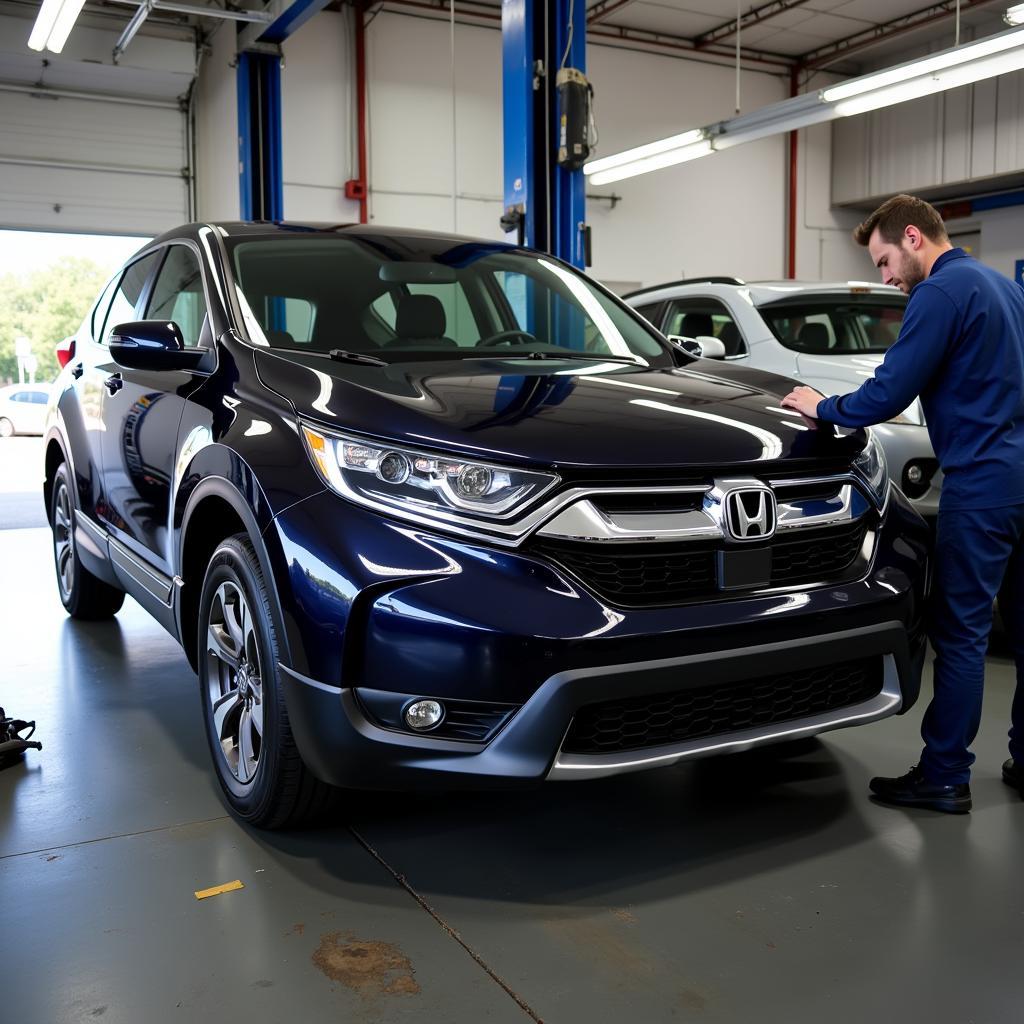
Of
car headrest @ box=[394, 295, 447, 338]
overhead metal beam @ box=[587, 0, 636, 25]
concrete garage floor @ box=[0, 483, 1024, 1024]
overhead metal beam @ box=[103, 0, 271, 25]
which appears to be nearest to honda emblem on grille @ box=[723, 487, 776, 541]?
concrete garage floor @ box=[0, 483, 1024, 1024]

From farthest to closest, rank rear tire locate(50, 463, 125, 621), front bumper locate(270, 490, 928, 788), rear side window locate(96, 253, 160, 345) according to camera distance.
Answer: rear tire locate(50, 463, 125, 621) < rear side window locate(96, 253, 160, 345) < front bumper locate(270, 490, 928, 788)

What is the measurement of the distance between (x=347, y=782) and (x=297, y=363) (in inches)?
37.0

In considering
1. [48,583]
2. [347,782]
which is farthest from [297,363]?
[48,583]

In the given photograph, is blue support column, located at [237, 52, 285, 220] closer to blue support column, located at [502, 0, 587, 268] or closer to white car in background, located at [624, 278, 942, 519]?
blue support column, located at [502, 0, 587, 268]

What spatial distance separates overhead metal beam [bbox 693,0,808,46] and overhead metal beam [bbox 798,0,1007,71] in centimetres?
151

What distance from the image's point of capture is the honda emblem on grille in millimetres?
2115

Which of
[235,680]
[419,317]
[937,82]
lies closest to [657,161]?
[937,82]

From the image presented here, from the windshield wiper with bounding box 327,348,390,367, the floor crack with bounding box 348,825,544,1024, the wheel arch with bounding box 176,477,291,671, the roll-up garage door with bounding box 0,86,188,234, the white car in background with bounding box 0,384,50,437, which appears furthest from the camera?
the white car in background with bounding box 0,384,50,437

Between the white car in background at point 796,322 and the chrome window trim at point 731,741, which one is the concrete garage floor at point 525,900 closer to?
the chrome window trim at point 731,741

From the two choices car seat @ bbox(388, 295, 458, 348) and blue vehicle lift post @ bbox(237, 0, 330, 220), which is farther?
blue vehicle lift post @ bbox(237, 0, 330, 220)

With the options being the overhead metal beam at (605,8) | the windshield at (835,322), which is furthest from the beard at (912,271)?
the overhead metal beam at (605,8)

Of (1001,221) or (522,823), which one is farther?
(1001,221)

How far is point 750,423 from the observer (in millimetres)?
2334

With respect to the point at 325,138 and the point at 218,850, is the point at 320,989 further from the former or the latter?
the point at 325,138
